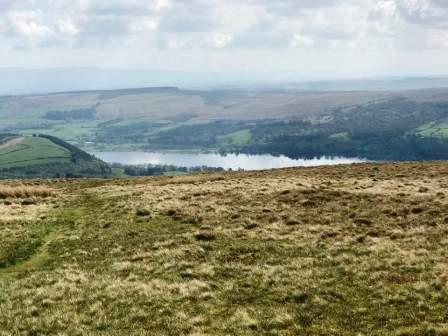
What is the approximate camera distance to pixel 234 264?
76.6 ft

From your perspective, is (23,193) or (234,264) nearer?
(234,264)

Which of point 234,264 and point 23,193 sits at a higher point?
point 234,264

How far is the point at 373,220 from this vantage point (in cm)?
3109

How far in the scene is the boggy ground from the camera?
1677 centimetres

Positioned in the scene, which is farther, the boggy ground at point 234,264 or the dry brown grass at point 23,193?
the dry brown grass at point 23,193

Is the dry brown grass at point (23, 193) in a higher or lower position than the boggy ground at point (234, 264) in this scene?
lower

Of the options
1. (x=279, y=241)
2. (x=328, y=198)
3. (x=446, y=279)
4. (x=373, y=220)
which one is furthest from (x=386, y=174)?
(x=446, y=279)

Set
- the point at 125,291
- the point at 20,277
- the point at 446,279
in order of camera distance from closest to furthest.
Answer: the point at 446,279 → the point at 125,291 → the point at 20,277

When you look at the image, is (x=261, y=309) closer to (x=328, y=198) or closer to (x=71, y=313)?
(x=71, y=313)

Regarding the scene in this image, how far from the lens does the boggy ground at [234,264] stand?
660 inches

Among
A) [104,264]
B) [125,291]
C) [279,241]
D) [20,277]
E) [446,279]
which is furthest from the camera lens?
[279,241]

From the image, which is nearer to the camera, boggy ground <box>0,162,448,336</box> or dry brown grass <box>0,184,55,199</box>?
boggy ground <box>0,162,448,336</box>

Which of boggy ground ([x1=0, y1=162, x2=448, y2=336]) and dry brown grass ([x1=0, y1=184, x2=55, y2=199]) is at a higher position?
boggy ground ([x1=0, y1=162, x2=448, y2=336])

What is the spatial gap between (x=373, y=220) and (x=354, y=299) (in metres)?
14.1
